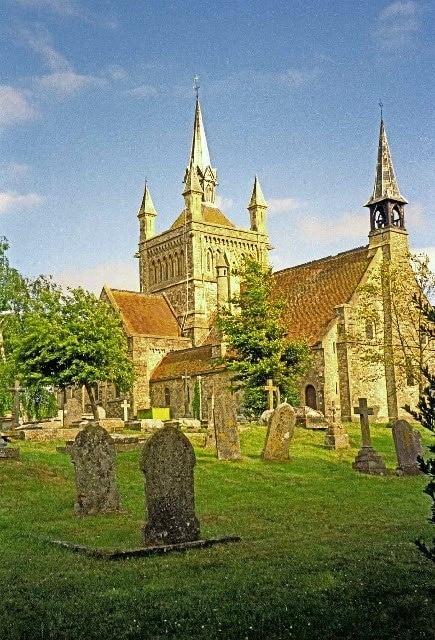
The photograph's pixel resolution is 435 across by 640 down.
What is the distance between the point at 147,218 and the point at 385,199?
79.7ft

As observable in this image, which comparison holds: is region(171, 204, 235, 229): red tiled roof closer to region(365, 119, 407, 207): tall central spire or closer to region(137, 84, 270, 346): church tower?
region(137, 84, 270, 346): church tower

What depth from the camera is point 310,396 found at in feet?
134

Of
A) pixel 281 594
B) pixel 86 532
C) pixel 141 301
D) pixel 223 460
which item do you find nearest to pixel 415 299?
pixel 281 594

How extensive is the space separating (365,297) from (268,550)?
32.9m

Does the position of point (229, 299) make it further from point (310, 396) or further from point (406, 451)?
point (406, 451)

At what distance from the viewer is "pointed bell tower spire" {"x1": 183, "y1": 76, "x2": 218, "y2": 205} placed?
61.2 meters

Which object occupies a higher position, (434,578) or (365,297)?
(365,297)

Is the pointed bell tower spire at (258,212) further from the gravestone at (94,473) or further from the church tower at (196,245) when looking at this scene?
the gravestone at (94,473)

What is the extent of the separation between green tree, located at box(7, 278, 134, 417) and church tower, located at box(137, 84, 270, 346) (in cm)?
1442

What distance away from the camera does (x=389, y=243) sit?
4384 cm

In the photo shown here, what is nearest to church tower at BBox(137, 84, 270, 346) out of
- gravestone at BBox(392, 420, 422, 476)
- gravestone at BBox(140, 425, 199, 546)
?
gravestone at BBox(392, 420, 422, 476)

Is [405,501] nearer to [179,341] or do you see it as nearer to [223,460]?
[223,460]

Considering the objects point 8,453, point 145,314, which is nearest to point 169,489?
point 8,453

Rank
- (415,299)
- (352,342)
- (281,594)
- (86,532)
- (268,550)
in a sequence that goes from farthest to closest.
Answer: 1. (352,342)
2. (86,532)
3. (268,550)
4. (281,594)
5. (415,299)
